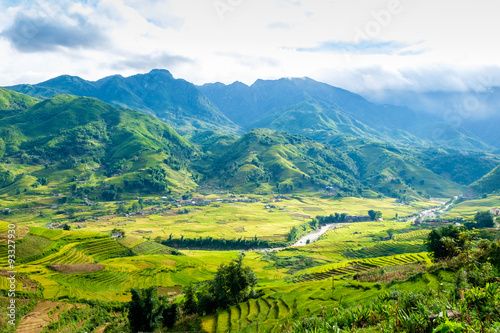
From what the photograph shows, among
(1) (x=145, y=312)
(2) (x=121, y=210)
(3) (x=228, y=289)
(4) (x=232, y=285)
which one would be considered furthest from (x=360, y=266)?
(2) (x=121, y=210)

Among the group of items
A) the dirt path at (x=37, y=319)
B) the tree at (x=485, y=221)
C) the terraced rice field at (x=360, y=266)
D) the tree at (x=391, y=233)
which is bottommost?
the tree at (x=391, y=233)

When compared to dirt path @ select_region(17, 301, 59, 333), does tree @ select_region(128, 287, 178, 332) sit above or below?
above

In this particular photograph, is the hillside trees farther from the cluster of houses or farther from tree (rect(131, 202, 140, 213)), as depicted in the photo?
tree (rect(131, 202, 140, 213))

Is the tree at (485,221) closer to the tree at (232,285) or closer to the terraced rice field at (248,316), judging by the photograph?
the terraced rice field at (248,316)

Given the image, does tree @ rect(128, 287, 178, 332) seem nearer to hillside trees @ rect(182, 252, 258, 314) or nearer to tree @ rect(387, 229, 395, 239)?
hillside trees @ rect(182, 252, 258, 314)

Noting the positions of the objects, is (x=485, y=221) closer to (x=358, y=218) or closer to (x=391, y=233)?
(x=391, y=233)

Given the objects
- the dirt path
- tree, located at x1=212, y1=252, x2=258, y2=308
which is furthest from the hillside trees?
the dirt path

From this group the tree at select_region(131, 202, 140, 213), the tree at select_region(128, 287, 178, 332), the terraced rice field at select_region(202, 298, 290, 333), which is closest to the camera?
the terraced rice field at select_region(202, 298, 290, 333)

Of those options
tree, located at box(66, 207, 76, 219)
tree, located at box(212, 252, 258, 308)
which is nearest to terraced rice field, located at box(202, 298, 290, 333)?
tree, located at box(212, 252, 258, 308)

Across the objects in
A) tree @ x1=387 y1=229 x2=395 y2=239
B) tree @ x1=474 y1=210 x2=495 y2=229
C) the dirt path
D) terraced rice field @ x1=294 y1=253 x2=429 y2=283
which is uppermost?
tree @ x1=474 y1=210 x2=495 y2=229

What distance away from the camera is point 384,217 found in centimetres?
19062

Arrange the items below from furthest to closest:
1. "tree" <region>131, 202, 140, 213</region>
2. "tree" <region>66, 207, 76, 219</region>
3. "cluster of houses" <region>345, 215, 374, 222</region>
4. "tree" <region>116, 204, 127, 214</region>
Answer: "tree" <region>131, 202, 140, 213</region> < "tree" <region>116, 204, 127, 214</region> < "cluster of houses" <region>345, 215, 374, 222</region> < "tree" <region>66, 207, 76, 219</region>

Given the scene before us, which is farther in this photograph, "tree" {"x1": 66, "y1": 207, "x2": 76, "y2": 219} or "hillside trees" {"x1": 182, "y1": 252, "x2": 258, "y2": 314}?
"tree" {"x1": 66, "y1": 207, "x2": 76, "y2": 219}

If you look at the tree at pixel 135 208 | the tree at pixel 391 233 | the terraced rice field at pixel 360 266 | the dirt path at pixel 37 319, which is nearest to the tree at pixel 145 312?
the dirt path at pixel 37 319
